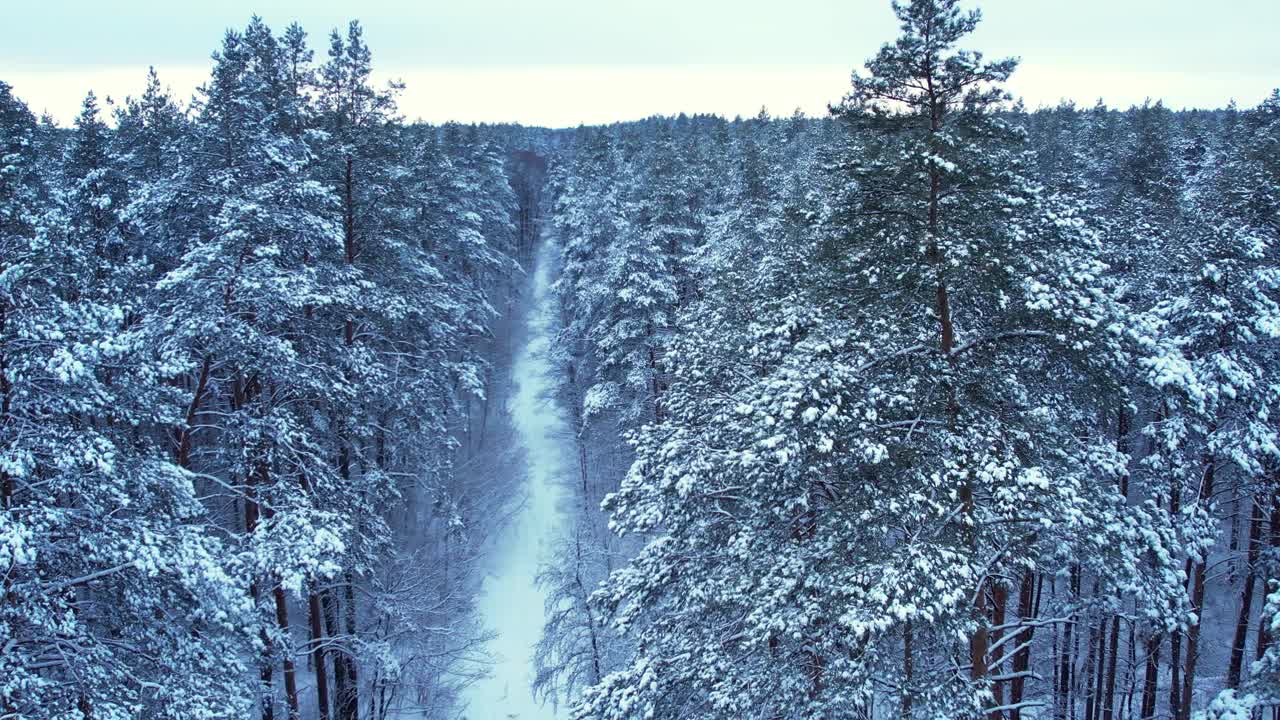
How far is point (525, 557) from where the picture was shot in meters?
28.2

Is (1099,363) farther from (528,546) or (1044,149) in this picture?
(1044,149)

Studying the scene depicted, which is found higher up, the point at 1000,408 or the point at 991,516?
the point at 1000,408

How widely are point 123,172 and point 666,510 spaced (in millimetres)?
22476

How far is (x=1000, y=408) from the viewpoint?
Result: 28.9 ft

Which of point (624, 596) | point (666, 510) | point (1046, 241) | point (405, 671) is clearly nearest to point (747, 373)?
point (666, 510)

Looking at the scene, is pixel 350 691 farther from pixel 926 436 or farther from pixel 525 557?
pixel 926 436

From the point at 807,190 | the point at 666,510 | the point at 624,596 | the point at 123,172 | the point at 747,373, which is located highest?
the point at 123,172

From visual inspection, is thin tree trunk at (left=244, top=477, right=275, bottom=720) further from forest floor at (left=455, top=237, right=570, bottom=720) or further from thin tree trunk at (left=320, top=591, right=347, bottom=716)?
forest floor at (left=455, top=237, right=570, bottom=720)

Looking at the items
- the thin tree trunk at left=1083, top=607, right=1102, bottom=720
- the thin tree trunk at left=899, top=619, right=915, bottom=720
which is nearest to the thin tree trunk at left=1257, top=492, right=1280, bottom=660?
the thin tree trunk at left=1083, top=607, right=1102, bottom=720

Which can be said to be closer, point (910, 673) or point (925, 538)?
point (925, 538)

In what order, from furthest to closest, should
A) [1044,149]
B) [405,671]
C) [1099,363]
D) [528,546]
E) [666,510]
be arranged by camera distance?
[1044,149] < [528,546] < [405,671] < [666,510] < [1099,363]

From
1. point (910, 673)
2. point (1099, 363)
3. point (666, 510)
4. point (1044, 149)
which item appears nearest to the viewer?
point (1099, 363)

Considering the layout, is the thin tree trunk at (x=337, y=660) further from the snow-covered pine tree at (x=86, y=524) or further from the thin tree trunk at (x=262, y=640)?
the snow-covered pine tree at (x=86, y=524)

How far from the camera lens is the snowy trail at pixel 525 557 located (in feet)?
68.5
